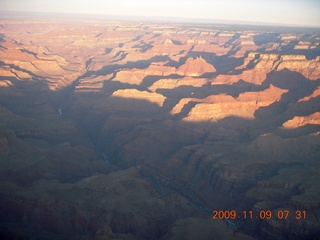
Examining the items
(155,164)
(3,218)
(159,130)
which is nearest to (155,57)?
(159,130)

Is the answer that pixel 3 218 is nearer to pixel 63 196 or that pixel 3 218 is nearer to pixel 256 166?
pixel 63 196
